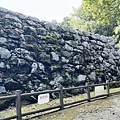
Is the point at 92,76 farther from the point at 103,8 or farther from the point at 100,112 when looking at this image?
the point at 100,112

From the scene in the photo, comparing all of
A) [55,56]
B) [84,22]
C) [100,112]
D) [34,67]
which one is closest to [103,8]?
[55,56]

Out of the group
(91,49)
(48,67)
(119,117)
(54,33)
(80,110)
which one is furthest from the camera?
(91,49)

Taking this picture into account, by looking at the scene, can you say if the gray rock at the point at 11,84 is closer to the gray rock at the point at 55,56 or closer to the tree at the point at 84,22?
the gray rock at the point at 55,56

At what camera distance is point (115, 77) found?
23359 mm

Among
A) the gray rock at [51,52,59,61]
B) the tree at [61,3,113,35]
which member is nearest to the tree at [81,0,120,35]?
the gray rock at [51,52,59,61]

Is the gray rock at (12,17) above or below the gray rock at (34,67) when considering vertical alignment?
above

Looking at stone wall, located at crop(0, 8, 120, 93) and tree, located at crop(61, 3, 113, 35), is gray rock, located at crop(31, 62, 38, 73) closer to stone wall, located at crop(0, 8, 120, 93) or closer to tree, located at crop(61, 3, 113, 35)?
stone wall, located at crop(0, 8, 120, 93)

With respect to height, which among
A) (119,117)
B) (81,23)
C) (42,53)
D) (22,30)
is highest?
(81,23)

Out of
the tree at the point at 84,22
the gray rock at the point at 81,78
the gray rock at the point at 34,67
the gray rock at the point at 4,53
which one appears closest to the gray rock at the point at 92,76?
the gray rock at the point at 81,78

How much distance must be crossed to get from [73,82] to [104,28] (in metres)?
20.1

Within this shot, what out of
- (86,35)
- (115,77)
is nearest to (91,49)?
(86,35)

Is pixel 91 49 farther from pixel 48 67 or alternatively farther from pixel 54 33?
pixel 48 67

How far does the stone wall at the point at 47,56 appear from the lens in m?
16.1

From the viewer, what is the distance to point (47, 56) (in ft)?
61.1
